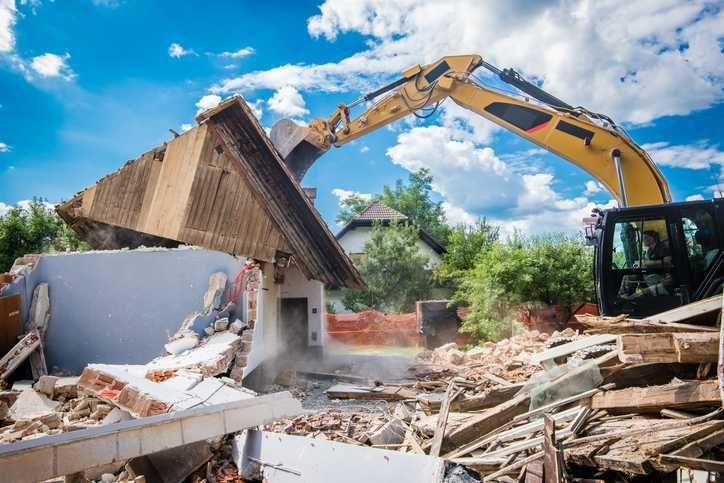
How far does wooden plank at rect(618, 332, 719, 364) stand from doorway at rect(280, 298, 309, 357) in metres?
10.9

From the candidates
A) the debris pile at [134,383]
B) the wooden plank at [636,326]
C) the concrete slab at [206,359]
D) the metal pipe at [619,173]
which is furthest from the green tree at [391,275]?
the wooden plank at [636,326]

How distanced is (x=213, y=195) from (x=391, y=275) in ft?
50.2

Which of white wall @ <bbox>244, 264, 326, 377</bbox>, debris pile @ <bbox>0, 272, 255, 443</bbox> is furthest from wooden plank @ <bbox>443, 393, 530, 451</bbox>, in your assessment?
white wall @ <bbox>244, 264, 326, 377</bbox>

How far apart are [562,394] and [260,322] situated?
23.3ft

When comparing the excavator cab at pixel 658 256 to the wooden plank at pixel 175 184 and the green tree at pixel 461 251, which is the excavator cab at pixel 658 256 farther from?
the green tree at pixel 461 251

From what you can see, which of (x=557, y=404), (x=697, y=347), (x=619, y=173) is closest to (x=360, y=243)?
(x=619, y=173)

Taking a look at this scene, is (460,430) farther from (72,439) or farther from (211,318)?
(211,318)

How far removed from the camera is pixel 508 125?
32.8 feet

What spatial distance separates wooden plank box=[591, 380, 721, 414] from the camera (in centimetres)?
397

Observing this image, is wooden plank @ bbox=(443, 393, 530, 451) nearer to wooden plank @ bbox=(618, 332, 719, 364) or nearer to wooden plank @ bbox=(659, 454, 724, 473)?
wooden plank @ bbox=(618, 332, 719, 364)

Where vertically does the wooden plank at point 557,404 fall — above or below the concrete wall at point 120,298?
below

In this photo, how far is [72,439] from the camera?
320cm

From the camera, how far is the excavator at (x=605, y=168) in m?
6.38

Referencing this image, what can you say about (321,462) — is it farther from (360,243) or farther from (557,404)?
(360,243)
